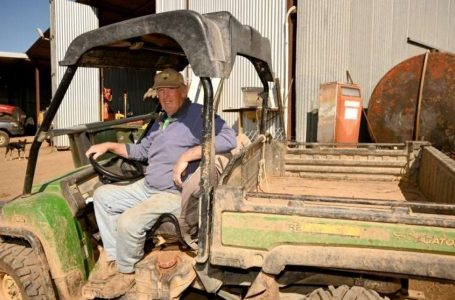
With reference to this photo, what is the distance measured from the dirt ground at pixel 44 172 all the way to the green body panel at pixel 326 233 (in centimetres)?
185

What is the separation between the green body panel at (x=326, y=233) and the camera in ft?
6.33

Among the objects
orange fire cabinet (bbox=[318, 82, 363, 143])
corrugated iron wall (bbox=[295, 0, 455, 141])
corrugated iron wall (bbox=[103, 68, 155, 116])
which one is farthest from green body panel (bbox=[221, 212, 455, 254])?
corrugated iron wall (bbox=[103, 68, 155, 116])

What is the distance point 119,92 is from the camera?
18656mm

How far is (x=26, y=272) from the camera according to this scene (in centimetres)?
276

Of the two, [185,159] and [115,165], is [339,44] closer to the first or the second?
[115,165]

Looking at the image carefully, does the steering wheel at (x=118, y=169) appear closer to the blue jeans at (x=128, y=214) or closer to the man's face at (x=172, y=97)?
the blue jeans at (x=128, y=214)

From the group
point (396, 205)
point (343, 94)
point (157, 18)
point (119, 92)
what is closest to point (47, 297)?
point (157, 18)

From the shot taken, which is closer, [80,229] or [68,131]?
[80,229]

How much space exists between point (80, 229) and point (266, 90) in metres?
2.04

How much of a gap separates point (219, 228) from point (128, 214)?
74 cm

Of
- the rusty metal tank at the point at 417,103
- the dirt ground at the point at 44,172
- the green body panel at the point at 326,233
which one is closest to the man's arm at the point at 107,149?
the green body panel at the point at 326,233

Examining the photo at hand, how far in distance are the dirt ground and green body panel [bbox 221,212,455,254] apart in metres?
1.85

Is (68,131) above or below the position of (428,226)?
above

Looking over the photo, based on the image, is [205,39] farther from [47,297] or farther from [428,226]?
[47,297]
